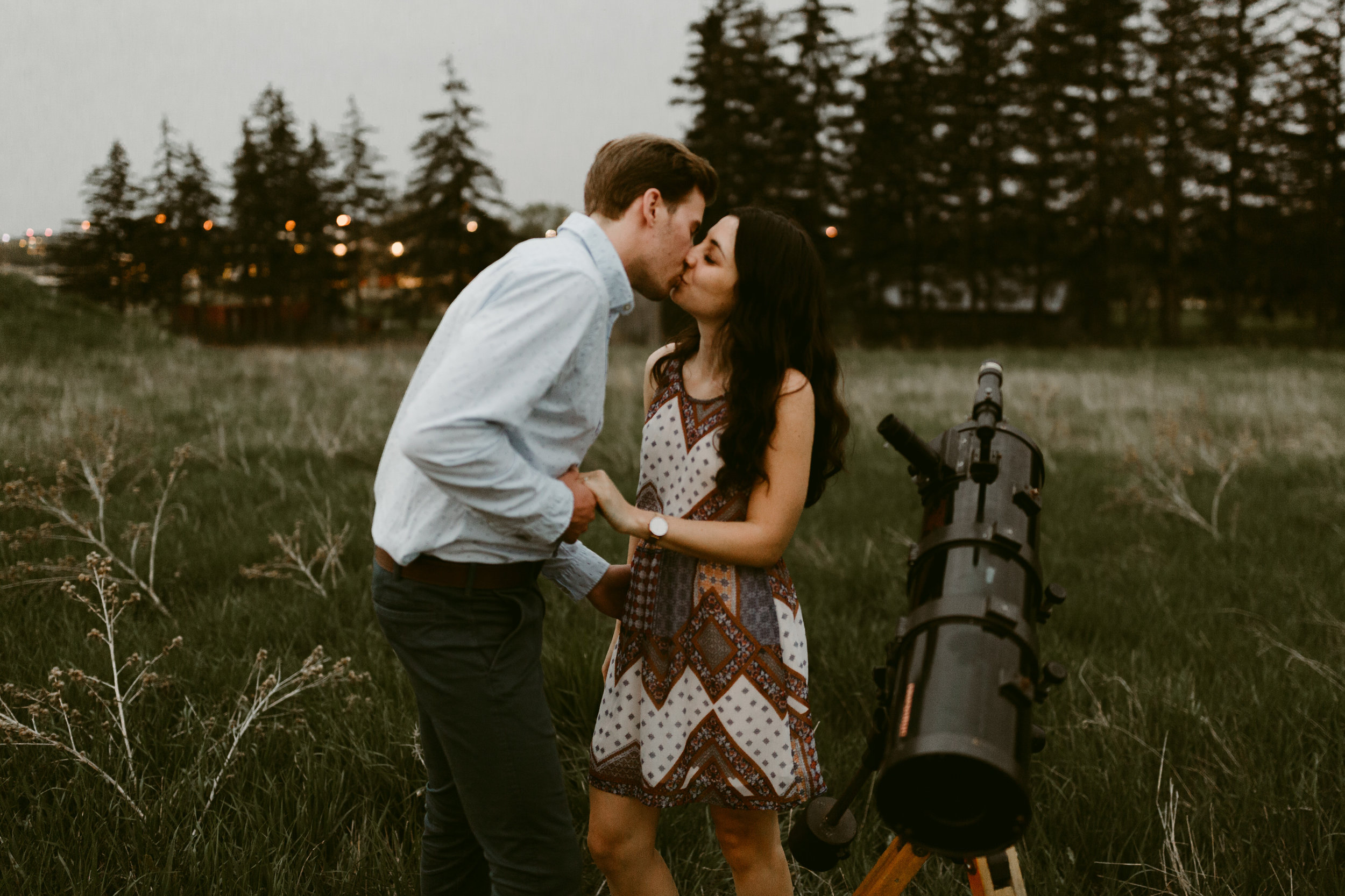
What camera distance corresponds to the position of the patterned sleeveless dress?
2127 mm

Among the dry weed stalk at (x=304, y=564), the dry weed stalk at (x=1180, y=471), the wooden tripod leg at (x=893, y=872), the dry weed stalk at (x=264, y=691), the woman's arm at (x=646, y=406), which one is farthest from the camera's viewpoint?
the dry weed stalk at (x=1180, y=471)

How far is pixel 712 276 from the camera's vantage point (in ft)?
7.34

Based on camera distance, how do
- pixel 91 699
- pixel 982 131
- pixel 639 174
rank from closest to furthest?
pixel 639 174 → pixel 91 699 → pixel 982 131

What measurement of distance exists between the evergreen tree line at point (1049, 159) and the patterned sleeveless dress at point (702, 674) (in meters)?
31.3

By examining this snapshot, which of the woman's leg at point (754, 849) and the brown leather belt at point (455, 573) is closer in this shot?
the brown leather belt at point (455, 573)

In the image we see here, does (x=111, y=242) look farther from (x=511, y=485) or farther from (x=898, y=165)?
(x=511, y=485)

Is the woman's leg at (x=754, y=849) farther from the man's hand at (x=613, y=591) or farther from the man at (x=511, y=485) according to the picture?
the man's hand at (x=613, y=591)

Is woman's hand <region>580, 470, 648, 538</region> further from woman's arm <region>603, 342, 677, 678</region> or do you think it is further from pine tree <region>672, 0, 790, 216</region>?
pine tree <region>672, 0, 790, 216</region>

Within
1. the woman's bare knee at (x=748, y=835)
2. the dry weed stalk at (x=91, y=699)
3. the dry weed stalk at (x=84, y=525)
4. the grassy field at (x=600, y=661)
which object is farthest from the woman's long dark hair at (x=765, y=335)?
the dry weed stalk at (x=84, y=525)

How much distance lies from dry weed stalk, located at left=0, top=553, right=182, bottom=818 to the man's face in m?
1.80

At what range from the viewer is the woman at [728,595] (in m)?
2.13

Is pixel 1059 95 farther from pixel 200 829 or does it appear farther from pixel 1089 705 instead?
pixel 200 829

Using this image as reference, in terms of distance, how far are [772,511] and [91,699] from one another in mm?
2805

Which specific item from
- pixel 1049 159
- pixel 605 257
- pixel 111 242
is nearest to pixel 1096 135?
pixel 1049 159
